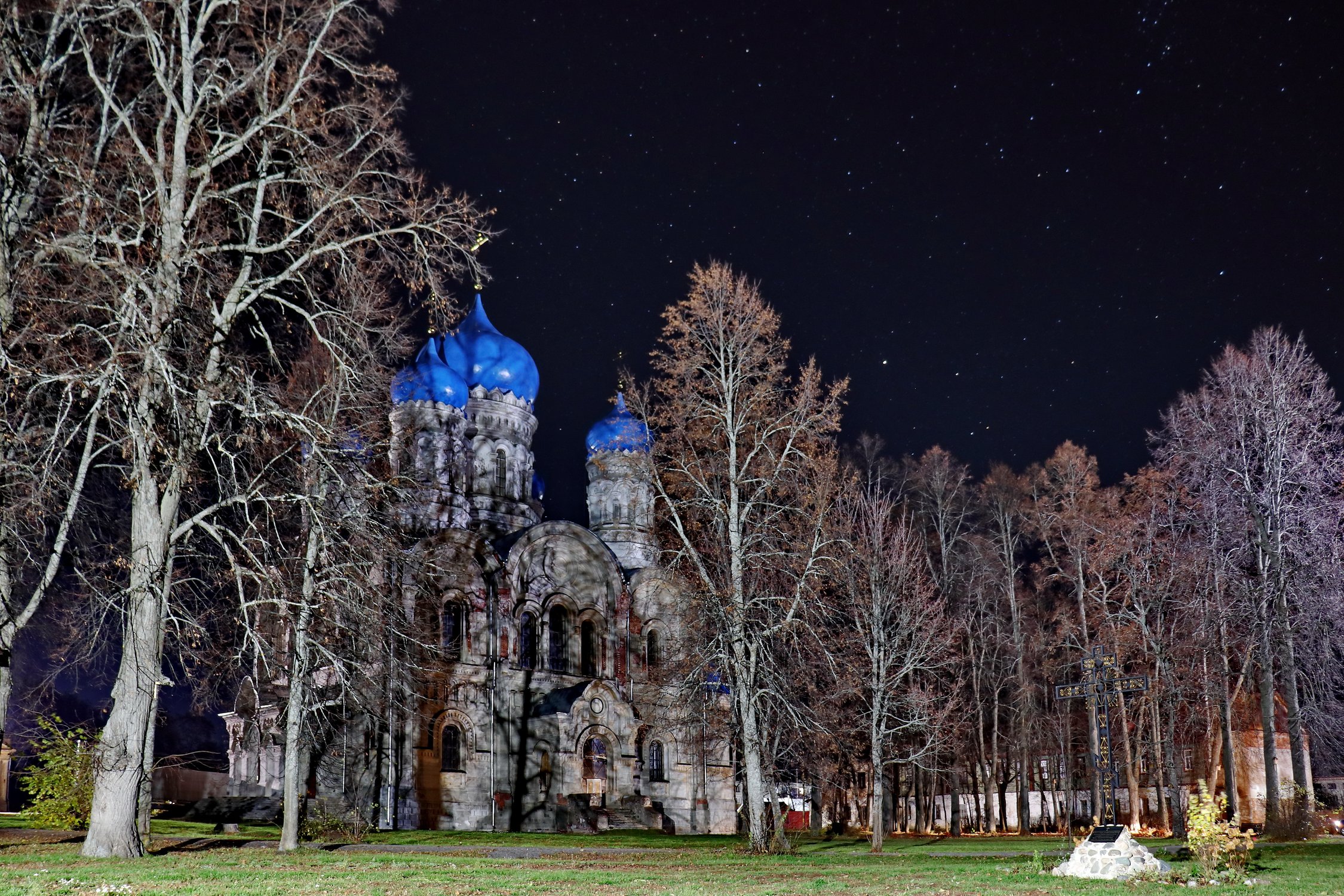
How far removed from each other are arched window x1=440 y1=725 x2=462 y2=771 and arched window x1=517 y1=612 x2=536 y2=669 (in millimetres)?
2977

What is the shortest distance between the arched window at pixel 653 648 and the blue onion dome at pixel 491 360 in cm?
987

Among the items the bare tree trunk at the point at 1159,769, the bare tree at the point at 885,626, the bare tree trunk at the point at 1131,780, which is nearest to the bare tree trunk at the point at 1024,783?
the bare tree trunk at the point at 1131,780

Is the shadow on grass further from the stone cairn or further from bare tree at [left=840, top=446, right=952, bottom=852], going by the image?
the stone cairn

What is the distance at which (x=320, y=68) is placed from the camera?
1460 cm

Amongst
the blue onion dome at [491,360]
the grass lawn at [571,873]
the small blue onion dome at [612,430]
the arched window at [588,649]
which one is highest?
the blue onion dome at [491,360]

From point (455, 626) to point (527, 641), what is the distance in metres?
2.63

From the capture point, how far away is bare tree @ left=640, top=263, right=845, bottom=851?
62.5ft

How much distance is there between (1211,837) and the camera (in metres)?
13.0

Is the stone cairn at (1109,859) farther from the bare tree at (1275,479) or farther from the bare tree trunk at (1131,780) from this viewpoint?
the bare tree trunk at (1131,780)

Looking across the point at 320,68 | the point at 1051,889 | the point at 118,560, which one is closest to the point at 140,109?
the point at 320,68

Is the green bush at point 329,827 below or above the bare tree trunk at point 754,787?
below

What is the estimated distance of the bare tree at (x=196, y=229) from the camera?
1283 centimetres

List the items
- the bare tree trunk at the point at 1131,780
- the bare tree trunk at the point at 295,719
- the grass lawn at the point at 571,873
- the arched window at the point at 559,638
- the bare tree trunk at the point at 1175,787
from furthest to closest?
1. the arched window at the point at 559,638
2. the bare tree trunk at the point at 1131,780
3. the bare tree trunk at the point at 1175,787
4. the bare tree trunk at the point at 295,719
5. the grass lawn at the point at 571,873

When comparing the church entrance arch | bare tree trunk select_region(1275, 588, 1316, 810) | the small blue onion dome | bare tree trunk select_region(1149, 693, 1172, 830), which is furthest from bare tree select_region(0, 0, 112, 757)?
the small blue onion dome
